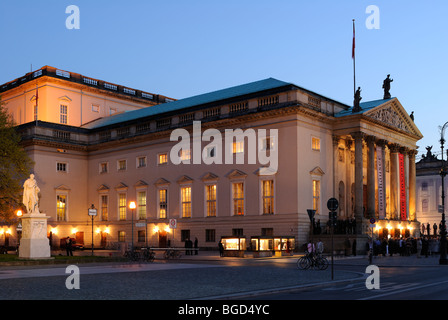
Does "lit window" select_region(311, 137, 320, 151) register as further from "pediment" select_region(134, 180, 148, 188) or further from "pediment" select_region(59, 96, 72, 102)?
"pediment" select_region(59, 96, 72, 102)

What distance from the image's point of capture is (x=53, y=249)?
A: 216ft

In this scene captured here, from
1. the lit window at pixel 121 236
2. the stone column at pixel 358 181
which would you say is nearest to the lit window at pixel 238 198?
the stone column at pixel 358 181

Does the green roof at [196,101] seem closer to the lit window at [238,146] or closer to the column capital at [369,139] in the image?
the lit window at [238,146]

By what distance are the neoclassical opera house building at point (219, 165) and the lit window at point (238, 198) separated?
101mm

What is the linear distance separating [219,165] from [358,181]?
1359cm

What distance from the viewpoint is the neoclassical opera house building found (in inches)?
2147

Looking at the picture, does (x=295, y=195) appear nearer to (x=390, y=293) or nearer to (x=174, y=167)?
(x=174, y=167)

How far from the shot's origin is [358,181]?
185 feet

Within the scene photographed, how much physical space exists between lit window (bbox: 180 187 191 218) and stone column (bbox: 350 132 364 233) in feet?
56.2

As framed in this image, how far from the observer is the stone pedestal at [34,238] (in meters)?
35.0

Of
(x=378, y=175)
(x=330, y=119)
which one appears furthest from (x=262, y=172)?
(x=378, y=175)

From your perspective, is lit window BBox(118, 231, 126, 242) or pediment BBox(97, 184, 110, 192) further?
pediment BBox(97, 184, 110, 192)

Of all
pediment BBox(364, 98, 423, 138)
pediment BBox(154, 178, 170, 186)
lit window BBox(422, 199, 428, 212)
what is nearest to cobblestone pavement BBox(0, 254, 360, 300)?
pediment BBox(154, 178, 170, 186)

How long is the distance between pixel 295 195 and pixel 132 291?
1397 inches
